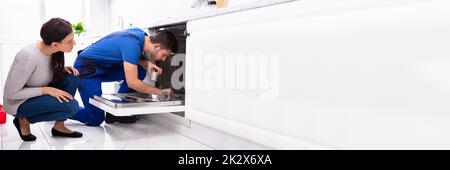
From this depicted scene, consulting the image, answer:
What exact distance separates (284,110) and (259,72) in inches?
6.1

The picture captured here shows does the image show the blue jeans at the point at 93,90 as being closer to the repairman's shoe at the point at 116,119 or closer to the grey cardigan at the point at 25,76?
the repairman's shoe at the point at 116,119

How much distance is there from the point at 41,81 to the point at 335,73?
1.25m

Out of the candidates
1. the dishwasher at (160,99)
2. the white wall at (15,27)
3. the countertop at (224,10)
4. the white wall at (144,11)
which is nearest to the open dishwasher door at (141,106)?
the dishwasher at (160,99)

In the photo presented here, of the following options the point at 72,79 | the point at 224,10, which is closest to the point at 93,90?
the point at 72,79

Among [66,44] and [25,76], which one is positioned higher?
[66,44]

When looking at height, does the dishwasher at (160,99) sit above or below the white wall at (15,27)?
below

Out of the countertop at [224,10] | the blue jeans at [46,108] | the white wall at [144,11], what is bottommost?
the blue jeans at [46,108]

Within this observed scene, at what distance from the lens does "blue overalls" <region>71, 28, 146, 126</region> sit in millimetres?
1789

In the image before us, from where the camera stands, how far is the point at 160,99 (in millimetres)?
1574

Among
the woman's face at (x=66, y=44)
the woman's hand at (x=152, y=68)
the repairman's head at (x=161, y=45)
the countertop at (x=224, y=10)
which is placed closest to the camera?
the countertop at (x=224, y=10)

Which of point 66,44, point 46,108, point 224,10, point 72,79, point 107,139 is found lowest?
point 107,139

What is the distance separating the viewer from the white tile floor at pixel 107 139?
1.42 metres

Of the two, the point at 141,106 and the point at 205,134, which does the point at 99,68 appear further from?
the point at 205,134

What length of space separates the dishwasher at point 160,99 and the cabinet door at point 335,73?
324 millimetres
